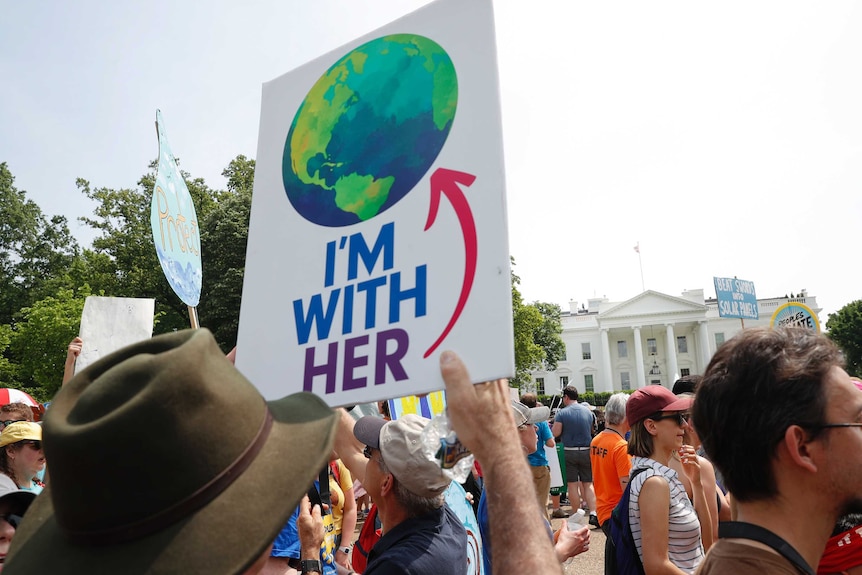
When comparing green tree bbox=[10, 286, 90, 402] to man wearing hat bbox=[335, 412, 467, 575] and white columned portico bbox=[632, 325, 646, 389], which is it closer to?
man wearing hat bbox=[335, 412, 467, 575]

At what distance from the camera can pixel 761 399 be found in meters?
1.63

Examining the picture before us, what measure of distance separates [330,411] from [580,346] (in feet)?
278

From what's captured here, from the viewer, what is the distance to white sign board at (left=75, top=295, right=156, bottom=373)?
4.04m

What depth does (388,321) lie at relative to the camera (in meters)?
1.53

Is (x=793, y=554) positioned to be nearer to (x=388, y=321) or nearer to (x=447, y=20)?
(x=388, y=321)

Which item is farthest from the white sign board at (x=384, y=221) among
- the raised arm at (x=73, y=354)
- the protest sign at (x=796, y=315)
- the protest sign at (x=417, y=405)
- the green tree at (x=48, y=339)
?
the green tree at (x=48, y=339)

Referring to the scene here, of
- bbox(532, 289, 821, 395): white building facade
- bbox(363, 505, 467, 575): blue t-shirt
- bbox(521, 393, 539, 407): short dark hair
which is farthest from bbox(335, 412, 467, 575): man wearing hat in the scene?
bbox(532, 289, 821, 395): white building facade

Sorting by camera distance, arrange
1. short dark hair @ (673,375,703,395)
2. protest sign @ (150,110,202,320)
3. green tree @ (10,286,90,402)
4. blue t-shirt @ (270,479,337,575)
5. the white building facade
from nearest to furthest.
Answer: protest sign @ (150,110,202,320)
blue t-shirt @ (270,479,337,575)
short dark hair @ (673,375,703,395)
green tree @ (10,286,90,402)
the white building facade

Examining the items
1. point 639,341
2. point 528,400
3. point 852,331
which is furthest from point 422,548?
point 639,341

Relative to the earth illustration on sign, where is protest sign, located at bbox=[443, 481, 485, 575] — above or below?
below

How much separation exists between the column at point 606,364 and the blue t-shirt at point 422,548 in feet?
262

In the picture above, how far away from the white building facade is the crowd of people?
77399 millimetres

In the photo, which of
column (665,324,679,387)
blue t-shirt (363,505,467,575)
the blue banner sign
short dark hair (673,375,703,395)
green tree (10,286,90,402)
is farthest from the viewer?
column (665,324,679,387)

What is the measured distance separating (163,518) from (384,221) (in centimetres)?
91
